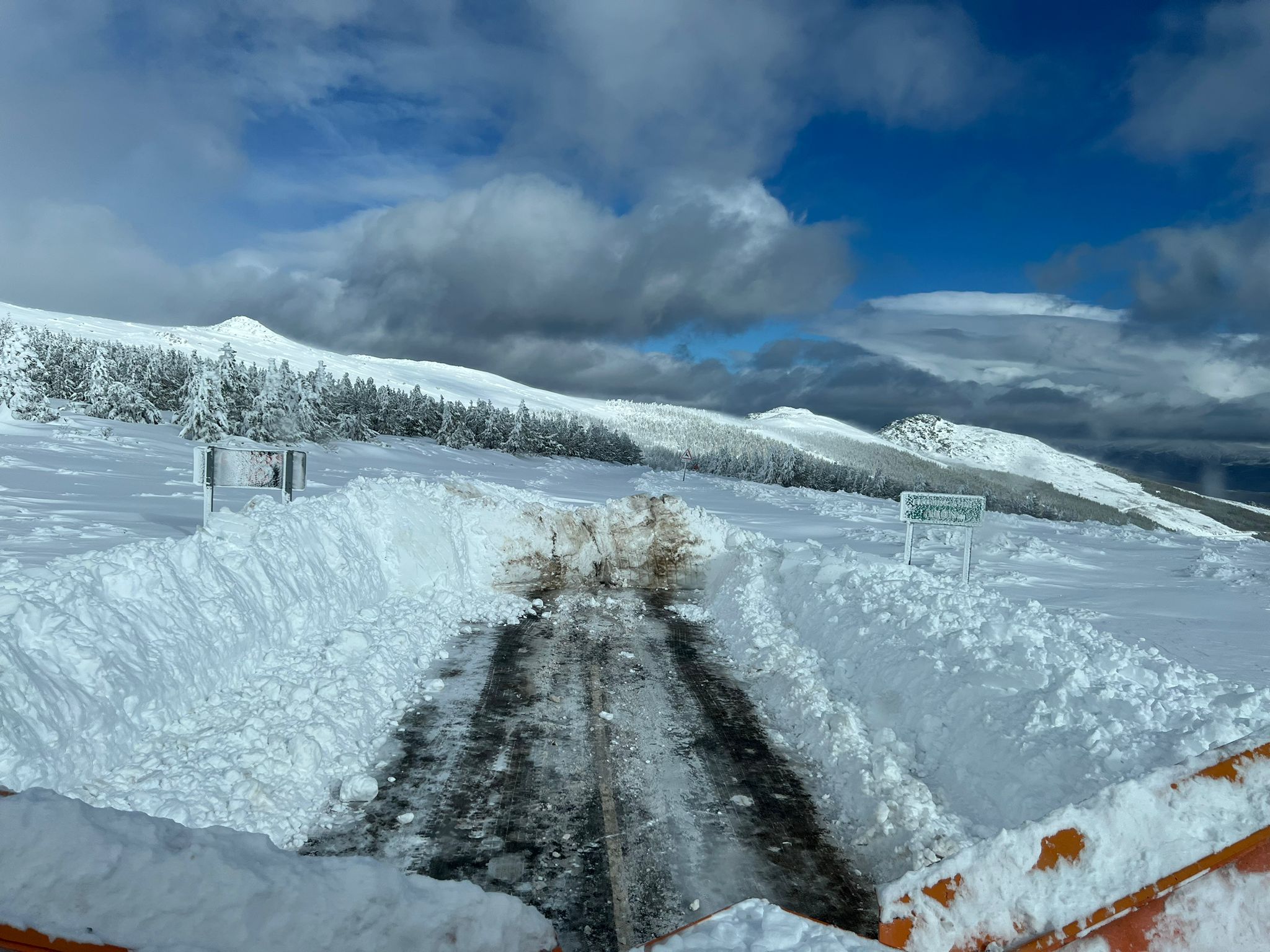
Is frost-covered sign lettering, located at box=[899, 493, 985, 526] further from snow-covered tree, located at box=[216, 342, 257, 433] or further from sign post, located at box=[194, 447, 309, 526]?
snow-covered tree, located at box=[216, 342, 257, 433]

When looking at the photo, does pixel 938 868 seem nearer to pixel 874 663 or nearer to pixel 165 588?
pixel 874 663

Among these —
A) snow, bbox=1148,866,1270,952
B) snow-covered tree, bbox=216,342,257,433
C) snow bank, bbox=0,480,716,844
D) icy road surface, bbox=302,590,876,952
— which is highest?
snow-covered tree, bbox=216,342,257,433

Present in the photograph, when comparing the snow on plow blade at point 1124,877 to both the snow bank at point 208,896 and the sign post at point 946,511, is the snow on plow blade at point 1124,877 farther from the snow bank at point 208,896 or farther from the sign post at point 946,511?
the sign post at point 946,511

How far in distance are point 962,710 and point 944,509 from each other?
7.47 meters

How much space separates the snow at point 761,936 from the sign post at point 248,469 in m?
9.40

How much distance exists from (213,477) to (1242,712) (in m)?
12.5

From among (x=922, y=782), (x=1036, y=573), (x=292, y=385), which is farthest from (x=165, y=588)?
(x=292, y=385)

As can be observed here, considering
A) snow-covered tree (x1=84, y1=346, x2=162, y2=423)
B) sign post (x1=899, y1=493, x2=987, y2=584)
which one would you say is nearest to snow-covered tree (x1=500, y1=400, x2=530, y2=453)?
snow-covered tree (x1=84, y1=346, x2=162, y2=423)

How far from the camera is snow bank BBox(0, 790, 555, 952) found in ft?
8.56

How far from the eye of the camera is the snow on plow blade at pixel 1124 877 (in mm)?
2867

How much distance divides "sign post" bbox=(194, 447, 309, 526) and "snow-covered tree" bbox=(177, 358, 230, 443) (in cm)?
3201

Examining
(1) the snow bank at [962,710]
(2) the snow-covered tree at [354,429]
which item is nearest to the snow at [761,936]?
(1) the snow bank at [962,710]

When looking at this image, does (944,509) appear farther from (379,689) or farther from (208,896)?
(208,896)

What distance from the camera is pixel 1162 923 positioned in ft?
9.38
